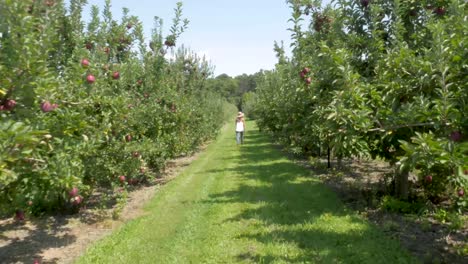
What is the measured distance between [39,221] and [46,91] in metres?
4.26

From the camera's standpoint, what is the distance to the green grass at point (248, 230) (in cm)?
563

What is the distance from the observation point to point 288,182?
1089 centimetres

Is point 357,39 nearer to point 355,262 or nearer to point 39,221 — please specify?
point 355,262

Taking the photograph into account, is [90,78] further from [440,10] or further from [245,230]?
[440,10]

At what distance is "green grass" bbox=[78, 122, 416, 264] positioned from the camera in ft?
18.5

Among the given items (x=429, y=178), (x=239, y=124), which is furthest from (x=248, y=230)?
(x=239, y=124)

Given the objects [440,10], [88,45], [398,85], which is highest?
[440,10]

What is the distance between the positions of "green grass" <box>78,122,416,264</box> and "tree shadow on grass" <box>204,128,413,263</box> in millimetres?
14

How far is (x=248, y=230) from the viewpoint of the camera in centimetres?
674

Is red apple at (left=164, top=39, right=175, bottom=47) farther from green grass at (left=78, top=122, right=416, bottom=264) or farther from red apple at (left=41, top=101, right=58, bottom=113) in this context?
red apple at (left=41, top=101, right=58, bottom=113)

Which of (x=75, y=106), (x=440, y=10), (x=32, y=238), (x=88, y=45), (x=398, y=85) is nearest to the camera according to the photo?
(x=75, y=106)

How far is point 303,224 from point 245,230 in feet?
3.40

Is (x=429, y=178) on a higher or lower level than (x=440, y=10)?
lower

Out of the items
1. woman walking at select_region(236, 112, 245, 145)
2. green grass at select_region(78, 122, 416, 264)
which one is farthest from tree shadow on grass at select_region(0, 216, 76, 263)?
woman walking at select_region(236, 112, 245, 145)
